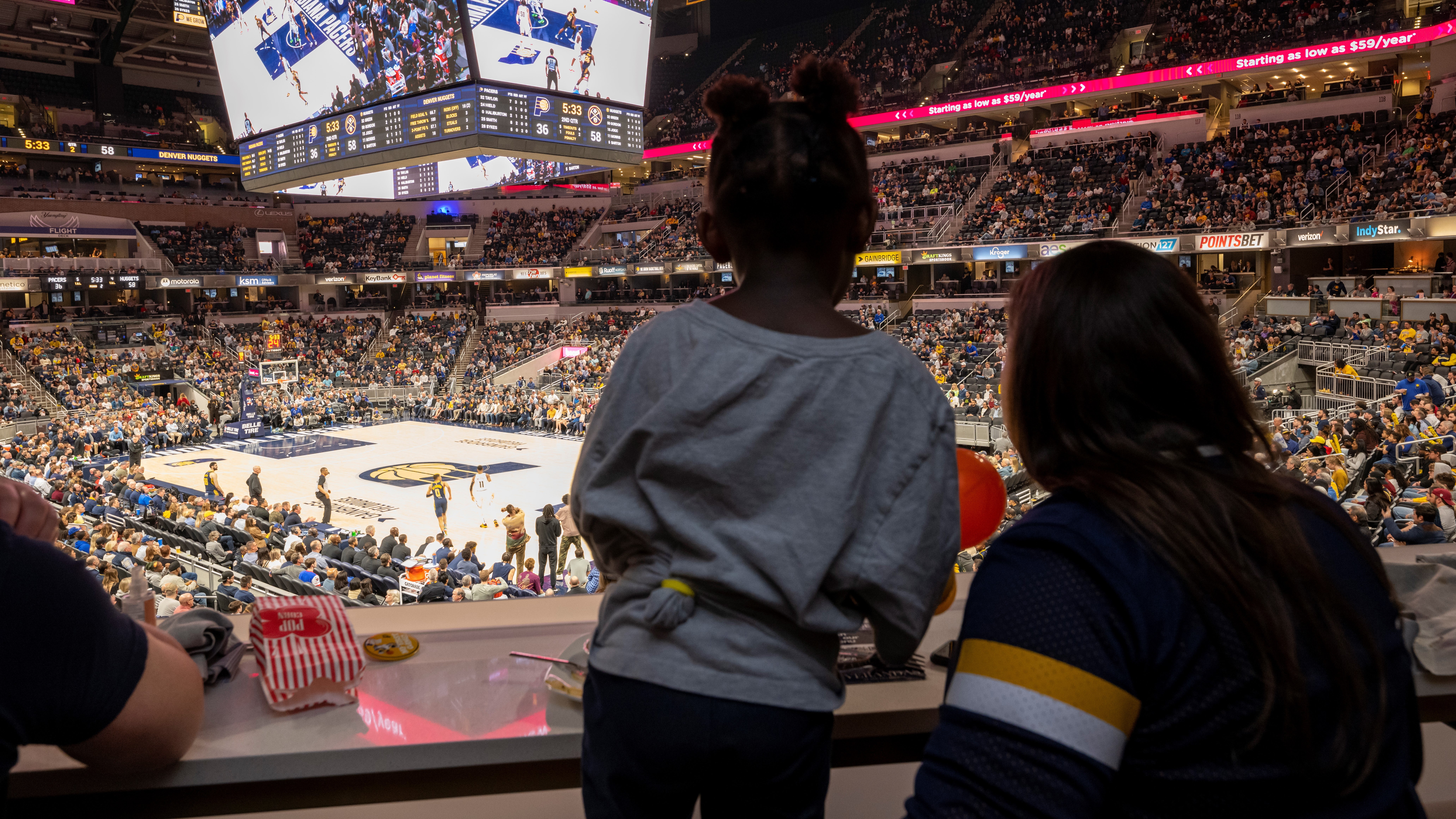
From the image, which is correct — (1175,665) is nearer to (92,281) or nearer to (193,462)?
(193,462)

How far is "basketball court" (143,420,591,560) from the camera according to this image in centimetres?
1156

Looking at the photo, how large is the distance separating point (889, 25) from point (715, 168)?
1092 inches

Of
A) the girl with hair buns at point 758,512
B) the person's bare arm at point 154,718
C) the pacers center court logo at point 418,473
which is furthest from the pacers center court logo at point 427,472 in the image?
the girl with hair buns at point 758,512

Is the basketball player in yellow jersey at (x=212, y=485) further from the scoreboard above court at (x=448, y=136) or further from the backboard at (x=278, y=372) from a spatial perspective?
the backboard at (x=278, y=372)

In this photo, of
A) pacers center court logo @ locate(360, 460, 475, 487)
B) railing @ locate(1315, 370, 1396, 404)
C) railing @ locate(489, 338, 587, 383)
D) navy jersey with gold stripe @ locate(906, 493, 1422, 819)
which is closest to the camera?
navy jersey with gold stripe @ locate(906, 493, 1422, 819)

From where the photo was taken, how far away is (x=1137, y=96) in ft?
73.2

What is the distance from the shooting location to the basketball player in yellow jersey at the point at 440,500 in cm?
1065

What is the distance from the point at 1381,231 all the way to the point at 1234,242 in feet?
7.79

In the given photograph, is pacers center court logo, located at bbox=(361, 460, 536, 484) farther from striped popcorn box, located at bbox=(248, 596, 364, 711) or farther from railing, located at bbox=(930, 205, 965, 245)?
striped popcorn box, located at bbox=(248, 596, 364, 711)

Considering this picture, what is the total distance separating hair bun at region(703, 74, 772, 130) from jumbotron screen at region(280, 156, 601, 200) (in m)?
9.38

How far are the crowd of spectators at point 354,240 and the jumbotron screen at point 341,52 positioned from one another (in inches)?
830

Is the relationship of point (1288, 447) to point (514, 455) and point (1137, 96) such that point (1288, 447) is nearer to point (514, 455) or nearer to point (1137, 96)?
point (514, 455)

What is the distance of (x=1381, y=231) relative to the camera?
44.0 feet

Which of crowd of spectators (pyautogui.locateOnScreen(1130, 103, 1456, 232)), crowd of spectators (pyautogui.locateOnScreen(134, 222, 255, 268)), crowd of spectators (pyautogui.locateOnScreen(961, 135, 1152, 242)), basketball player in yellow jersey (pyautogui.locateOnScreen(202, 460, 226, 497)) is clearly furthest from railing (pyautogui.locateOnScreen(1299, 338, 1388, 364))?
crowd of spectators (pyautogui.locateOnScreen(134, 222, 255, 268))
